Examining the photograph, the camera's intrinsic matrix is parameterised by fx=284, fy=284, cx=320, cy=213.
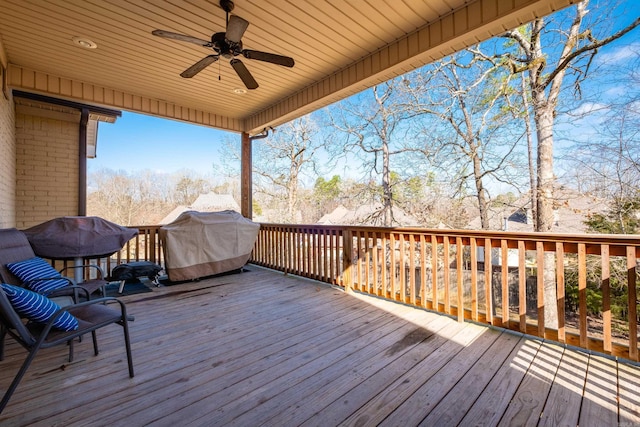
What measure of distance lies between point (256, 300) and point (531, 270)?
27.1ft

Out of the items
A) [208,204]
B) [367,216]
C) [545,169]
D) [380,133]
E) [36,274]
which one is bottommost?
[36,274]

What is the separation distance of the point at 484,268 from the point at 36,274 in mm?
4456

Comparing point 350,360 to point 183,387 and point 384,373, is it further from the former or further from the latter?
point 183,387

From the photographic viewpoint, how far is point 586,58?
592 centimetres

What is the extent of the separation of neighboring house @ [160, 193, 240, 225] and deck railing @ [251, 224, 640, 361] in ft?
27.3

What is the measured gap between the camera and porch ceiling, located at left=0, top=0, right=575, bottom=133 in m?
2.82

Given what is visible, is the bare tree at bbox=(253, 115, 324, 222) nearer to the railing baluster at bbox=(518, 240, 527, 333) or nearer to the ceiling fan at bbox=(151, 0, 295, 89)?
the ceiling fan at bbox=(151, 0, 295, 89)

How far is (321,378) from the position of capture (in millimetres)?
1969

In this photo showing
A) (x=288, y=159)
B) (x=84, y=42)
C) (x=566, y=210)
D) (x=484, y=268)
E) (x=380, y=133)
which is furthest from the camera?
(x=288, y=159)

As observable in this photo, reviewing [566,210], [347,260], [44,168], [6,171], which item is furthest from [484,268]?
[44,168]

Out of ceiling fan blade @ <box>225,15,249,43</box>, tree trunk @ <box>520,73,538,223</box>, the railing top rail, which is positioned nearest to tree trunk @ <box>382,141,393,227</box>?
tree trunk @ <box>520,73,538,223</box>

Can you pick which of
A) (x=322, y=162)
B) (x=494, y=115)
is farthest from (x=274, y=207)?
(x=494, y=115)

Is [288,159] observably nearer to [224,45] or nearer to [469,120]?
[469,120]

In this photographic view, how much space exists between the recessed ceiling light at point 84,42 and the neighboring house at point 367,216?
7856 millimetres
